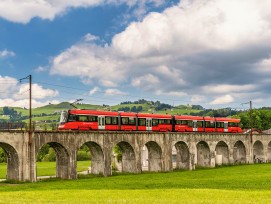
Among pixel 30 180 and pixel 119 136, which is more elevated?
pixel 119 136

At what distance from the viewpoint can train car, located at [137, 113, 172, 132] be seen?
66562 mm

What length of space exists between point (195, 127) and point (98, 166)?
23975 millimetres

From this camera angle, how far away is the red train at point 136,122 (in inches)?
2265

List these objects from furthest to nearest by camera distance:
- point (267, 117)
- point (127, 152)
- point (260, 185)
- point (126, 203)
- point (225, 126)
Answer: point (267, 117), point (225, 126), point (127, 152), point (260, 185), point (126, 203)

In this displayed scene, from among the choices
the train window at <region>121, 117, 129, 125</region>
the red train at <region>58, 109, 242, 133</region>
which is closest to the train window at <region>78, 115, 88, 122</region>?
the red train at <region>58, 109, 242, 133</region>

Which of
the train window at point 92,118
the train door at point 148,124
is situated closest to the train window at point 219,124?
the train door at point 148,124

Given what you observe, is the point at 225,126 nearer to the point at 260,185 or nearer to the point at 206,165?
the point at 206,165

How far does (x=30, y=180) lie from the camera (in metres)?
51.8

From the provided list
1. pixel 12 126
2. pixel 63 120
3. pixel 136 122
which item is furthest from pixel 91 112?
pixel 12 126

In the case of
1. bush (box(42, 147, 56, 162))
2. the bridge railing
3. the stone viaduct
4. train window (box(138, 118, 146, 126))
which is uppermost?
train window (box(138, 118, 146, 126))

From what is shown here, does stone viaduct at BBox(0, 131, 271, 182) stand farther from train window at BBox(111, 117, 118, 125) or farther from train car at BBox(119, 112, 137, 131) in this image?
train window at BBox(111, 117, 118, 125)

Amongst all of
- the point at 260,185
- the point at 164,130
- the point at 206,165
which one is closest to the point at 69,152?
the point at 164,130

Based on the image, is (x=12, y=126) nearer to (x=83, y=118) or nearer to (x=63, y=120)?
(x=63, y=120)

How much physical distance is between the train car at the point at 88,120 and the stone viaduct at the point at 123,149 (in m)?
1.13
